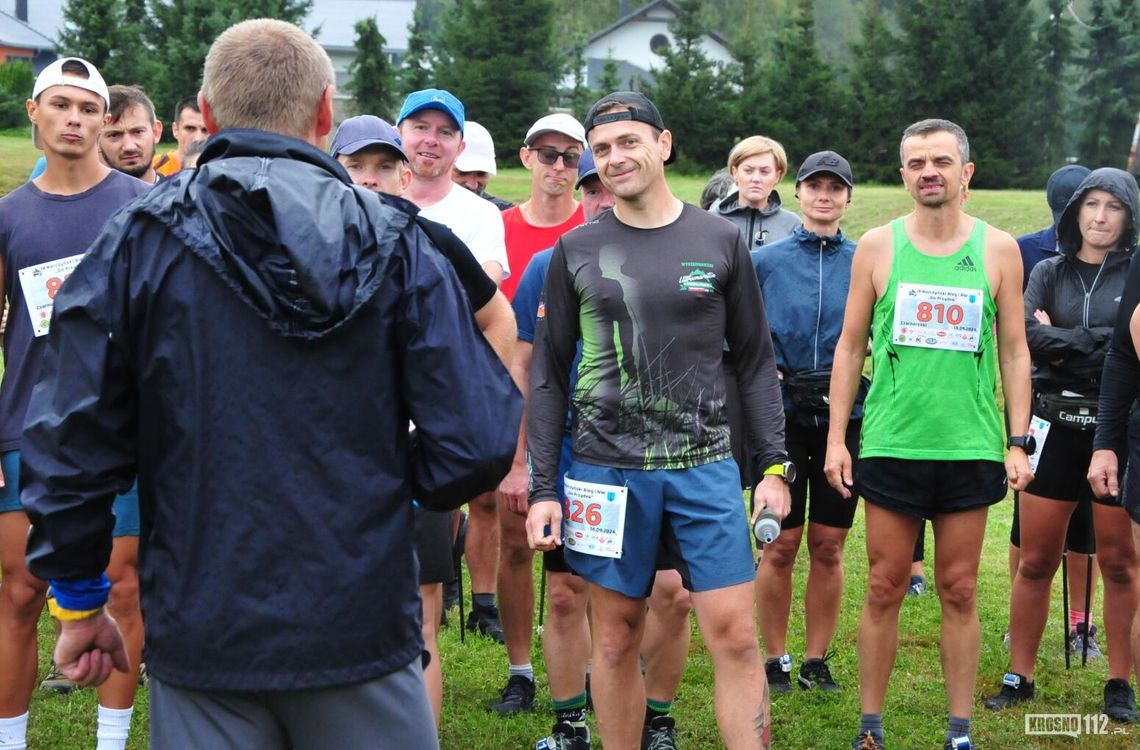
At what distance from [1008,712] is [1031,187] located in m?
35.0

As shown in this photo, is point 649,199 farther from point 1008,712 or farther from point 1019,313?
point 1008,712

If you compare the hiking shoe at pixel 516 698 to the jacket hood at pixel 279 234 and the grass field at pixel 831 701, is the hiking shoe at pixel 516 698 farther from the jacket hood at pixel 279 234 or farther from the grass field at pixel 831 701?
the jacket hood at pixel 279 234

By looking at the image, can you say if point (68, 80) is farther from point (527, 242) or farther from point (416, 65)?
point (416, 65)

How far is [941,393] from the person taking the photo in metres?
5.07

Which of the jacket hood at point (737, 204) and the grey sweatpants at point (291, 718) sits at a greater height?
the jacket hood at point (737, 204)

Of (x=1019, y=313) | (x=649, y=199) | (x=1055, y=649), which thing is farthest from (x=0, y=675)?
(x=1055, y=649)

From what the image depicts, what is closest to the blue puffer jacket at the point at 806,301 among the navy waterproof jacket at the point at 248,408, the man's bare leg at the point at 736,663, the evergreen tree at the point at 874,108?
the man's bare leg at the point at 736,663

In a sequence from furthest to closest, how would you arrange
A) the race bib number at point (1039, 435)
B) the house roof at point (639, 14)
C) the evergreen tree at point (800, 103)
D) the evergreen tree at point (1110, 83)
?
the house roof at point (639, 14) < the evergreen tree at point (1110, 83) < the evergreen tree at point (800, 103) < the race bib number at point (1039, 435)

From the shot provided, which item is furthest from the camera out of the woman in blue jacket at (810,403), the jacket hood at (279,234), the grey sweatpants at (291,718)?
the woman in blue jacket at (810,403)

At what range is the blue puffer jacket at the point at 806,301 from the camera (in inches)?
239

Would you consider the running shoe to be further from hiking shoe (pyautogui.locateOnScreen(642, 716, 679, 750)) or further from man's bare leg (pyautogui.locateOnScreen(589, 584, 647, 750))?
man's bare leg (pyautogui.locateOnScreen(589, 584, 647, 750))

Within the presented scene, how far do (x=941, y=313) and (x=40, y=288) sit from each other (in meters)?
3.29

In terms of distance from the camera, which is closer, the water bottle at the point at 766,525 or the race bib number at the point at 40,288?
the water bottle at the point at 766,525

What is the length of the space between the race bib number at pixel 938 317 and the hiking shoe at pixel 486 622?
9.00ft
